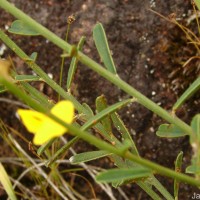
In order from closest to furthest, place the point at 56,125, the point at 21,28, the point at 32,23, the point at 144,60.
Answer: the point at 56,125
the point at 32,23
the point at 21,28
the point at 144,60

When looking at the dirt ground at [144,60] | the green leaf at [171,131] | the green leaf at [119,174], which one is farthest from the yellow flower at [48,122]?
the dirt ground at [144,60]

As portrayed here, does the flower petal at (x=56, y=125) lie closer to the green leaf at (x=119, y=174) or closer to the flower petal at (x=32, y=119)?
the flower petal at (x=32, y=119)

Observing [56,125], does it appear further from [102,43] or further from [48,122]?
[102,43]

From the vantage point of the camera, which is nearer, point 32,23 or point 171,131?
point 32,23

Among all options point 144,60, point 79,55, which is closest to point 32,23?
point 79,55

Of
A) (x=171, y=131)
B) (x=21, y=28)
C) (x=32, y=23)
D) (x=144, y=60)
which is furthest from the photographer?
(x=144, y=60)

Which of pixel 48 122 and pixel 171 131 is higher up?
pixel 48 122

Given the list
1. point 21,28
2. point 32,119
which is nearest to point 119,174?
point 32,119
